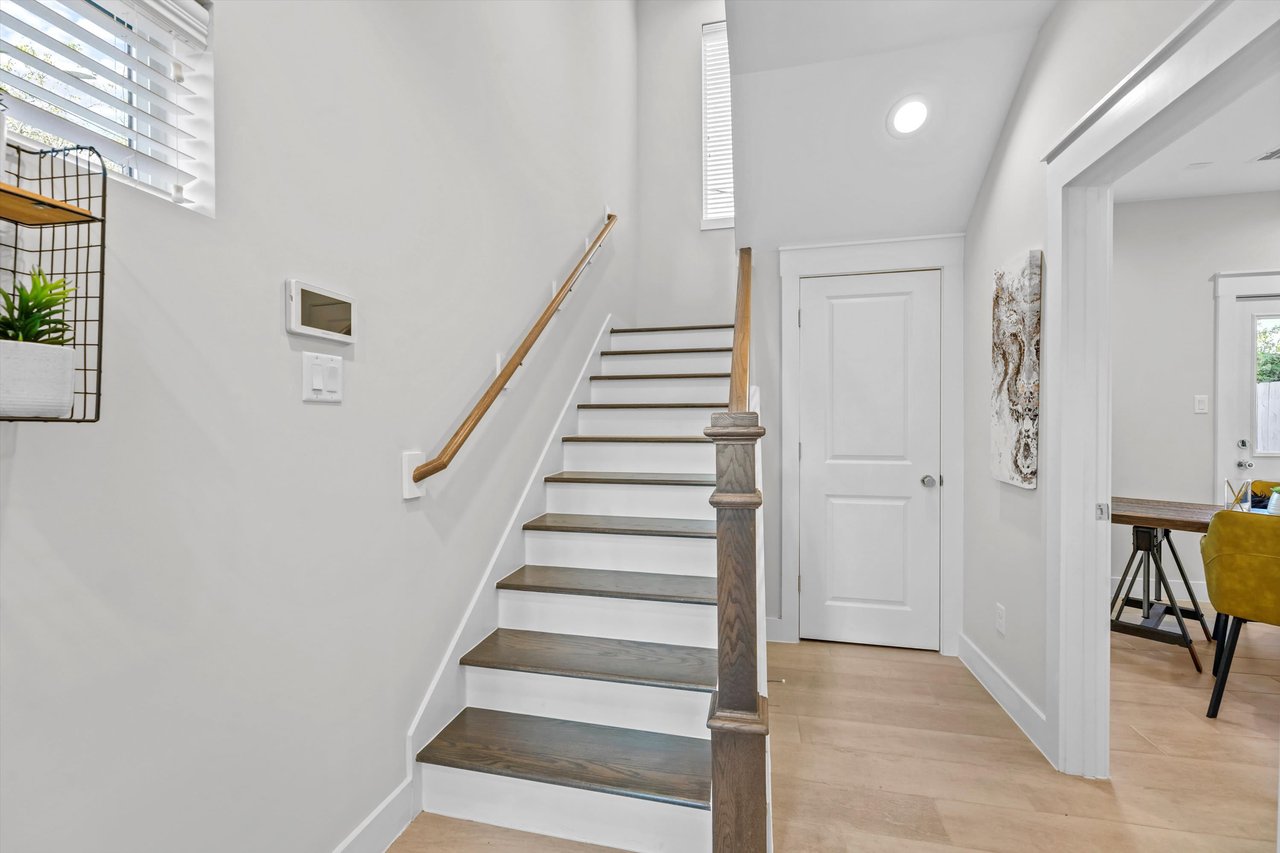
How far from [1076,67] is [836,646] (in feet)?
8.68

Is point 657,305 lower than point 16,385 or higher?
higher

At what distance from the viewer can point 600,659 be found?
1.96 meters

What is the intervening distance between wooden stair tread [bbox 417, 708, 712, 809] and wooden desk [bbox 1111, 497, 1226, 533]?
2472 millimetres

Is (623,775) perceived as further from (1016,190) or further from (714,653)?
(1016,190)

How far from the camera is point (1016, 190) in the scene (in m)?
2.40

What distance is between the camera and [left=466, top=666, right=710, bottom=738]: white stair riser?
1.80 meters

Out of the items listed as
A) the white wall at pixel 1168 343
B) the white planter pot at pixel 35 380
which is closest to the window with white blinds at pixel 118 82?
the white planter pot at pixel 35 380

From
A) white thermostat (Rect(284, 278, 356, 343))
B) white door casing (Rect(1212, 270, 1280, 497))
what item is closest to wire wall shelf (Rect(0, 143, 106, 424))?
white thermostat (Rect(284, 278, 356, 343))

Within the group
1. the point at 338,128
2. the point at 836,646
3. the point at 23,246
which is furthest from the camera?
the point at 836,646

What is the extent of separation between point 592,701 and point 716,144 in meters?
4.01

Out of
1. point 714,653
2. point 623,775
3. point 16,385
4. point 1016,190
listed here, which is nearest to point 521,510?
point 714,653

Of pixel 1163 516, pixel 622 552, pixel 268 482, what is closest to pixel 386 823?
pixel 268 482

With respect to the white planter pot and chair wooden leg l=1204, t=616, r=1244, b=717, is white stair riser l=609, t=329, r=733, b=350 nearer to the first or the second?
chair wooden leg l=1204, t=616, r=1244, b=717

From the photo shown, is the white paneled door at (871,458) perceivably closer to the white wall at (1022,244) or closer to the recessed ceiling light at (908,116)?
the white wall at (1022,244)
